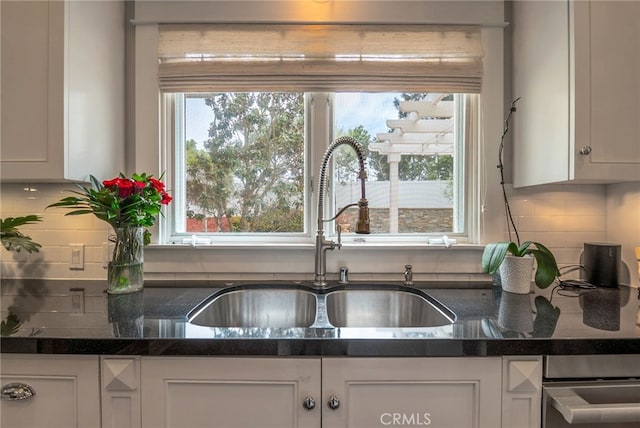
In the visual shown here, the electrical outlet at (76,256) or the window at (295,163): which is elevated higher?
the window at (295,163)

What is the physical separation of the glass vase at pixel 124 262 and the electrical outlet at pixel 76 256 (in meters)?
0.33

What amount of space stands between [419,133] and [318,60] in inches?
22.8

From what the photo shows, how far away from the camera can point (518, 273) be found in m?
1.28

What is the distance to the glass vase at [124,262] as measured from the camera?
3.99 feet

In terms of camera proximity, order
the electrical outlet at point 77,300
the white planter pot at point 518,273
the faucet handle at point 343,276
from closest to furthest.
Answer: the electrical outlet at point 77,300
the white planter pot at point 518,273
the faucet handle at point 343,276

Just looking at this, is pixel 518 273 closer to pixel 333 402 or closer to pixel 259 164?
pixel 333 402

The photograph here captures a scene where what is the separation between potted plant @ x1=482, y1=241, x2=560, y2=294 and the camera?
1204 millimetres

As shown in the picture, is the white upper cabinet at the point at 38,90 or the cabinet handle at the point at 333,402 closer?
the cabinet handle at the point at 333,402

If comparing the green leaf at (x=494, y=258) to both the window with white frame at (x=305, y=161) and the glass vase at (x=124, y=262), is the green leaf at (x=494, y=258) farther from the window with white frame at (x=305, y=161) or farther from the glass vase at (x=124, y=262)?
the glass vase at (x=124, y=262)

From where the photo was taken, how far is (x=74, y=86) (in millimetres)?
1188

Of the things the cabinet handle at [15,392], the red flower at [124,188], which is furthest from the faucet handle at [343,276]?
the cabinet handle at [15,392]

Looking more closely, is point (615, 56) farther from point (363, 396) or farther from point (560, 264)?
point (363, 396)

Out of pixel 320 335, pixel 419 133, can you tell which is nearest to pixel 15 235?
pixel 320 335

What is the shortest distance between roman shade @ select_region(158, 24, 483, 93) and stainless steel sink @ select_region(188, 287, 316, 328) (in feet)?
2.93
